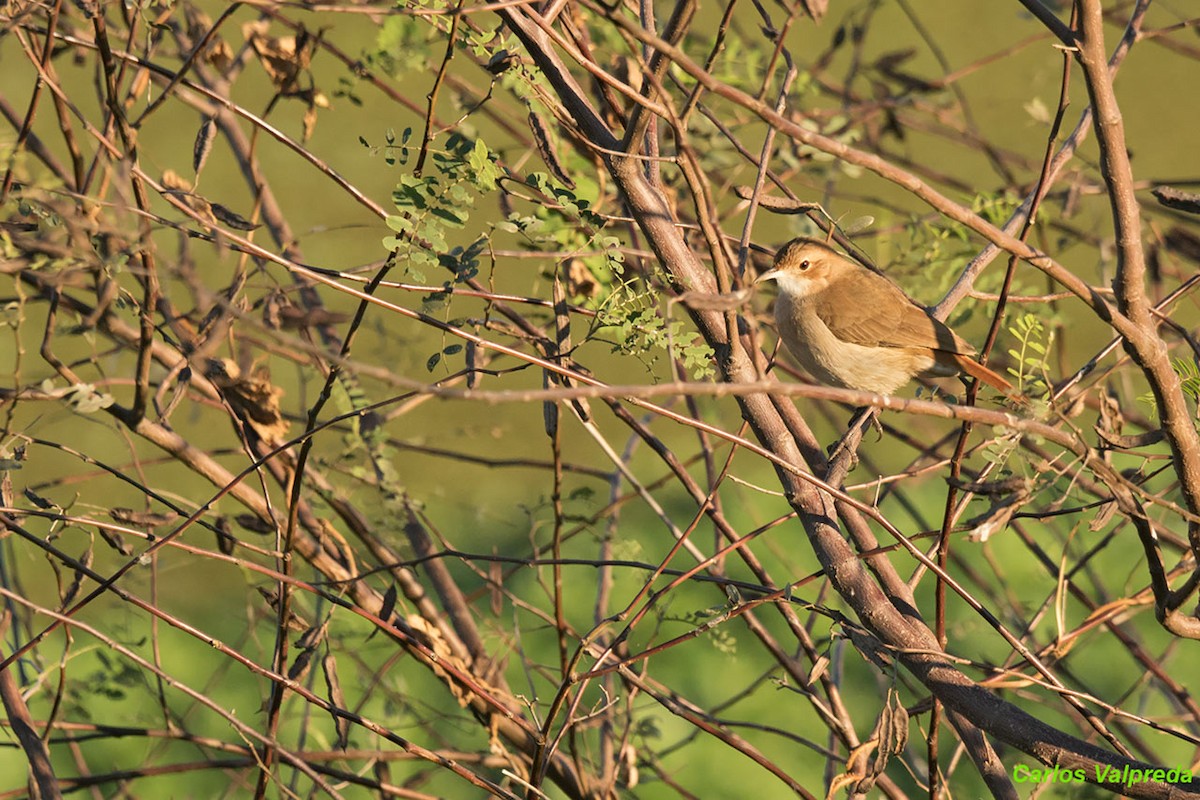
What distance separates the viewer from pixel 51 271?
2057mm

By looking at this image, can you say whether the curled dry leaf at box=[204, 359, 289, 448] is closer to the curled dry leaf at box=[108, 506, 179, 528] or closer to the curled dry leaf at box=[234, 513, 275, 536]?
the curled dry leaf at box=[234, 513, 275, 536]

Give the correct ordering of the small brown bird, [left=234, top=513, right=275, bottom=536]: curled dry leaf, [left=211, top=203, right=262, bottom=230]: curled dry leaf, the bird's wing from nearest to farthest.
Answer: [left=211, top=203, right=262, bottom=230]: curled dry leaf, [left=234, top=513, right=275, bottom=536]: curled dry leaf, the bird's wing, the small brown bird

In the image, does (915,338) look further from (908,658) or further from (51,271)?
(51,271)

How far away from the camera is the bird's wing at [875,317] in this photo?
11.0 ft

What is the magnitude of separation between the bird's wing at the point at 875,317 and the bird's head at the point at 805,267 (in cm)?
4

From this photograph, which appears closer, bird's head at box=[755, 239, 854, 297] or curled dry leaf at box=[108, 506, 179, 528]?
curled dry leaf at box=[108, 506, 179, 528]

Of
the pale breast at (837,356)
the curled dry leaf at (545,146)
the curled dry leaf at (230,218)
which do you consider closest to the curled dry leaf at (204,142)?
the curled dry leaf at (230,218)

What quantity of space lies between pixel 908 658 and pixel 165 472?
20.7ft

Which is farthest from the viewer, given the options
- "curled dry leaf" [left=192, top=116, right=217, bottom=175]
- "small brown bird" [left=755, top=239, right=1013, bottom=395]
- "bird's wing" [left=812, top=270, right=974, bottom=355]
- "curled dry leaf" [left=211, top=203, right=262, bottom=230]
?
"small brown bird" [left=755, top=239, right=1013, bottom=395]

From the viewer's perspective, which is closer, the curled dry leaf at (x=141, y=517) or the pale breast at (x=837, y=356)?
the curled dry leaf at (x=141, y=517)

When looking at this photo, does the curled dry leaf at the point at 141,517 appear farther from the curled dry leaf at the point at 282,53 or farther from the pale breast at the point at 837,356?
the pale breast at the point at 837,356

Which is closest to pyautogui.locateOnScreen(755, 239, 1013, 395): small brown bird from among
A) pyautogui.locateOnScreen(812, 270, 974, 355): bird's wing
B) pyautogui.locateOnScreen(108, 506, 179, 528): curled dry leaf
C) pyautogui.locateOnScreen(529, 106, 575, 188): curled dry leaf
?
pyautogui.locateOnScreen(812, 270, 974, 355): bird's wing

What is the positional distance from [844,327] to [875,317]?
0.32ft

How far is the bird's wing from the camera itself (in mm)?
3359
